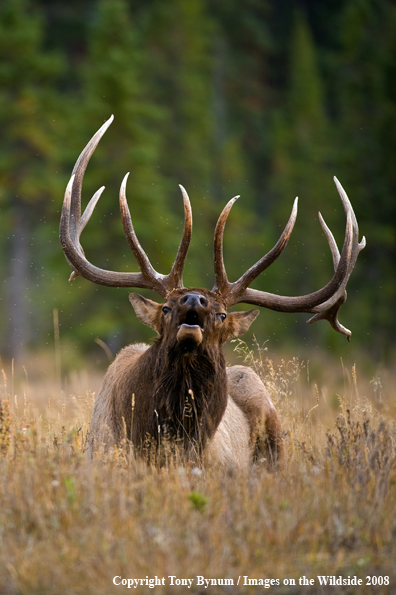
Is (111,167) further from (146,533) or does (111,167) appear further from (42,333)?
(146,533)

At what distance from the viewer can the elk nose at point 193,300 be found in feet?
18.1

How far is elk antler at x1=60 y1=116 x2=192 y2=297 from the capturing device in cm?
623

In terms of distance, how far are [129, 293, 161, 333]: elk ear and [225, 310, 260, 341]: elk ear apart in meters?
0.64

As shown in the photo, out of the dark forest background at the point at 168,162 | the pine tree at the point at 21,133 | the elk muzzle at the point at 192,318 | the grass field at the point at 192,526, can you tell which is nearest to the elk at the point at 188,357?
the elk muzzle at the point at 192,318

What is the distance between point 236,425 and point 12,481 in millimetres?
2959

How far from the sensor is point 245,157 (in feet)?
115

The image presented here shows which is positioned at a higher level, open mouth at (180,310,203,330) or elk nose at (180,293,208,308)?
elk nose at (180,293,208,308)

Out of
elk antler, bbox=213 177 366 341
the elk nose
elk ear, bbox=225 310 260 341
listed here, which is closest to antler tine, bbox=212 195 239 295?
elk antler, bbox=213 177 366 341

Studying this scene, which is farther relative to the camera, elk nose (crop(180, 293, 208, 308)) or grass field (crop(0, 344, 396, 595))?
elk nose (crop(180, 293, 208, 308))

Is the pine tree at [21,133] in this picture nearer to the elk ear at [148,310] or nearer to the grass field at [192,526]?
the elk ear at [148,310]

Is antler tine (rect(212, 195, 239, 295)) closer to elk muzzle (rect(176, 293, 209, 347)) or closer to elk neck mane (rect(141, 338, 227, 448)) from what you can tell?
elk muzzle (rect(176, 293, 209, 347))

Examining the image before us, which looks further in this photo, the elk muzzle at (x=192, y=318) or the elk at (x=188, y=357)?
the elk at (x=188, y=357)

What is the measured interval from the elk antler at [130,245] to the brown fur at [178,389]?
220 millimetres

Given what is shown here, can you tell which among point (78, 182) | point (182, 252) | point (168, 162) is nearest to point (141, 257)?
point (182, 252)
